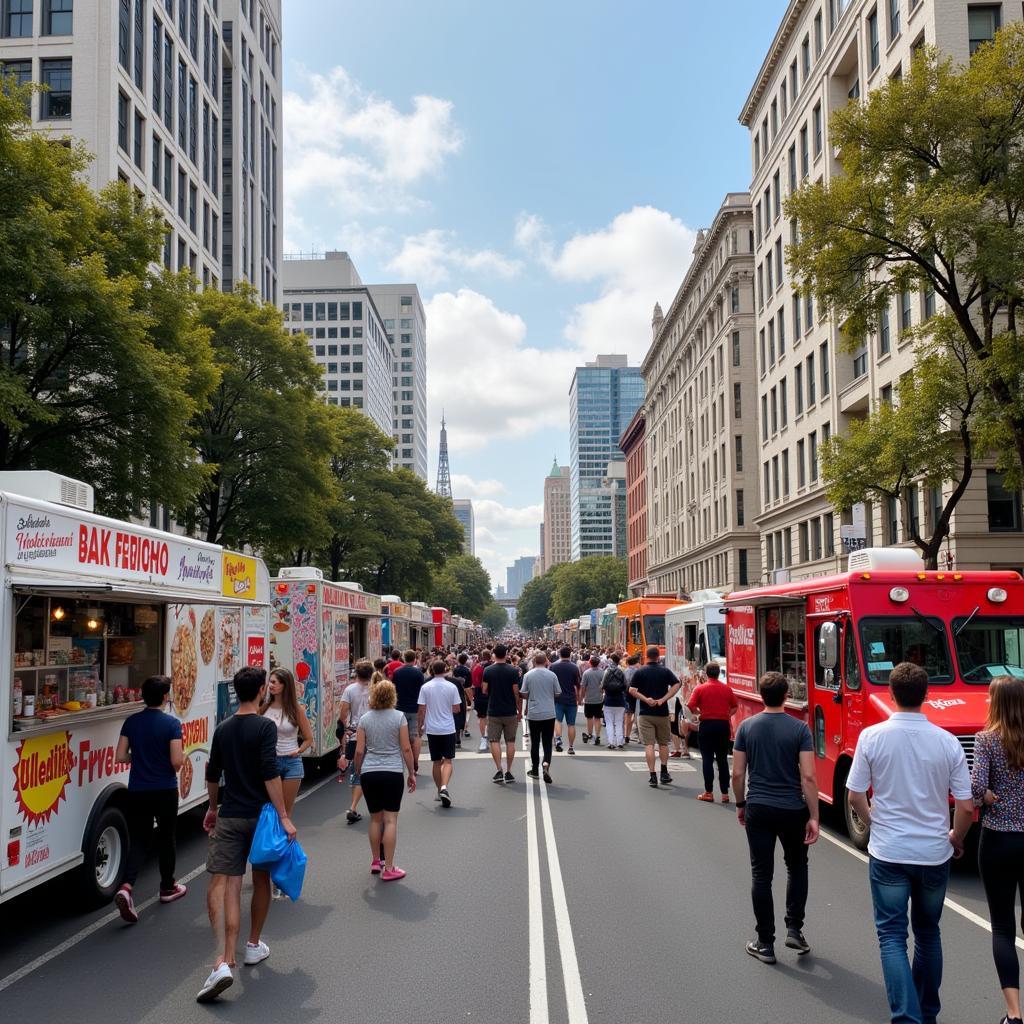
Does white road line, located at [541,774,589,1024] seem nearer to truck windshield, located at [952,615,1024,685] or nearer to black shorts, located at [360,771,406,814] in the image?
black shorts, located at [360,771,406,814]

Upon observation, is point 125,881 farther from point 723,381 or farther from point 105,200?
point 723,381

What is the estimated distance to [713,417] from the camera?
Result: 2581 inches

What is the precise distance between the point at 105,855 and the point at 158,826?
2.74 ft

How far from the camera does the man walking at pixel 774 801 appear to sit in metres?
6.26

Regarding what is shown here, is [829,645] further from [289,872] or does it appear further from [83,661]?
[83,661]

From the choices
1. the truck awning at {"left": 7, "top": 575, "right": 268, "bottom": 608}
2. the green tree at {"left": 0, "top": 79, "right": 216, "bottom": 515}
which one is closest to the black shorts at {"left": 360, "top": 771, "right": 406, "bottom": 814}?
the truck awning at {"left": 7, "top": 575, "right": 268, "bottom": 608}

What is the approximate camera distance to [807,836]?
246 inches

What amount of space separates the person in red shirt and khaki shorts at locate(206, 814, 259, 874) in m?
7.21

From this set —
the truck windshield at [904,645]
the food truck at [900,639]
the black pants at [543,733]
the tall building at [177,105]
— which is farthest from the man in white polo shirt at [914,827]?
the tall building at [177,105]

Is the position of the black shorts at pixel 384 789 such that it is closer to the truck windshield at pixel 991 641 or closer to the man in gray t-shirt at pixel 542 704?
the man in gray t-shirt at pixel 542 704

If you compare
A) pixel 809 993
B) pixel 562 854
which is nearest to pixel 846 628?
pixel 562 854

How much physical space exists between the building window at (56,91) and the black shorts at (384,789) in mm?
33317

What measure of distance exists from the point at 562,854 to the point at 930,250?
14740 millimetres

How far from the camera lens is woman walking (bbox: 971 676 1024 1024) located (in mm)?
4945
